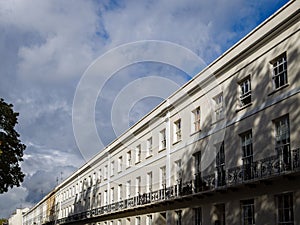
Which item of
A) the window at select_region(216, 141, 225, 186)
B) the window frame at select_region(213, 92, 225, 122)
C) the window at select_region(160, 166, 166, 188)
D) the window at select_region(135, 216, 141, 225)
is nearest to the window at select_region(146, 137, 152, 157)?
the window at select_region(160, 166, 166, 188)

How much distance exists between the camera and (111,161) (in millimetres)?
50406

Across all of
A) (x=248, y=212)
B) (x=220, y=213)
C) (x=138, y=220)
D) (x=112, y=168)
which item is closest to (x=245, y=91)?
(x=248, y=212)

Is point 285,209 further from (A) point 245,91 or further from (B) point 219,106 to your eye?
(B) point 219,106

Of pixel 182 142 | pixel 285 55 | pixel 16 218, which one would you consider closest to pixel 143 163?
pixel 182 142

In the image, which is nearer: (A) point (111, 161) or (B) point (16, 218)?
(A) point (111, 161)

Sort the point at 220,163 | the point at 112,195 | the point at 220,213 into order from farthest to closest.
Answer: the point at 112,195 → the point at 220,163 → the point at 220,213

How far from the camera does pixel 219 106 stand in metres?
27.3

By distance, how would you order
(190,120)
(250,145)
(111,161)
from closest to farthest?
(250,145) → (190,120) → (111,161)

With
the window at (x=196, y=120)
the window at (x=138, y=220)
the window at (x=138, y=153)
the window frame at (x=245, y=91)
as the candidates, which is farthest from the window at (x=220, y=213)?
the window at (x=138, y=153)

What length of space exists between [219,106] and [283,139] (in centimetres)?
669

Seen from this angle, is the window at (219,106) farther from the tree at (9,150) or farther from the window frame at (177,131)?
the tree at (9,150)

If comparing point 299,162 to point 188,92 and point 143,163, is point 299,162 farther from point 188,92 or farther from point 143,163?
point 143,163

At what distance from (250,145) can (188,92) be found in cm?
842

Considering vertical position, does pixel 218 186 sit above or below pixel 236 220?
above
